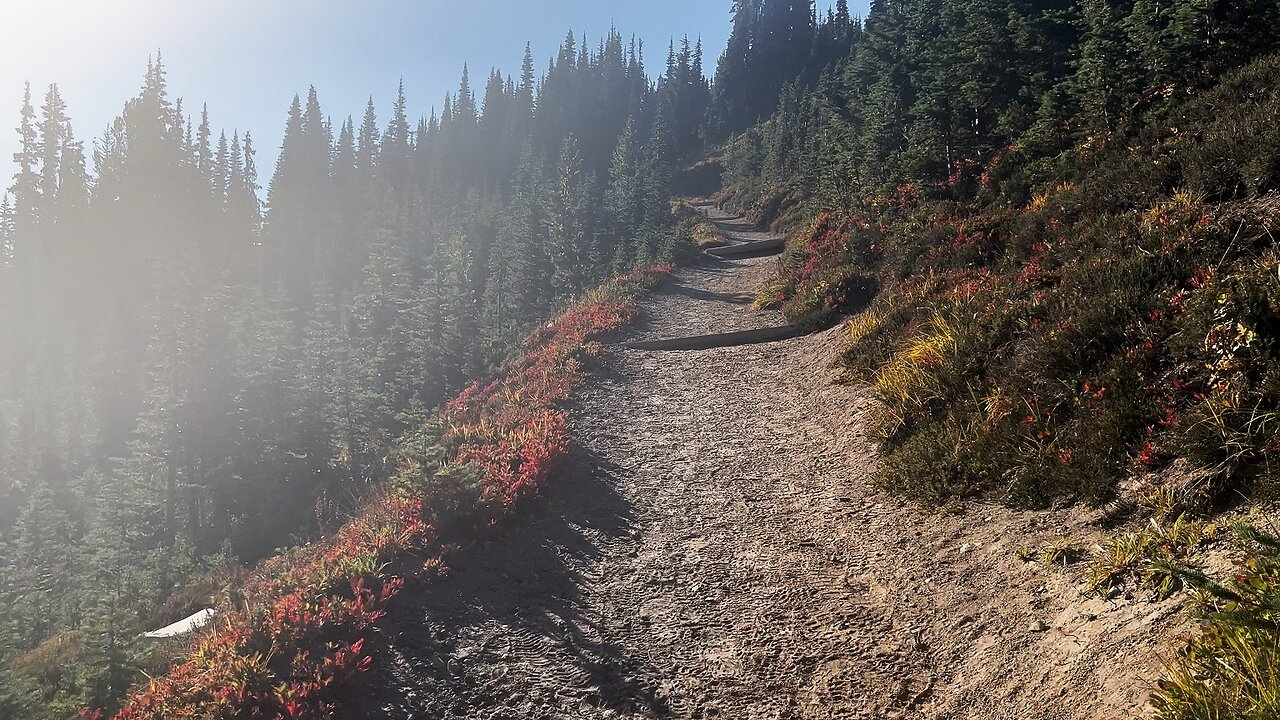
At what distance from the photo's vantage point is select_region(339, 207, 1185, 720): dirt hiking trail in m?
5.29

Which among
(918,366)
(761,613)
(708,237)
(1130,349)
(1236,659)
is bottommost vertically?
(761,613)

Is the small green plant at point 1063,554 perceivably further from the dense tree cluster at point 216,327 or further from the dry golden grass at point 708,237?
the dry golden grass at point 708,237

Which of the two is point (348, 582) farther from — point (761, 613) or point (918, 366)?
point (918, 366)

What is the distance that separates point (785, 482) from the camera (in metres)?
10.3

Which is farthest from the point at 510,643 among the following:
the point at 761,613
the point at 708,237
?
the point at 708,237

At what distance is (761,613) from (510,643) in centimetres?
258

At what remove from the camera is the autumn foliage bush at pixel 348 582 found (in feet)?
19.5

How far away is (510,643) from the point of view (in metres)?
6.87

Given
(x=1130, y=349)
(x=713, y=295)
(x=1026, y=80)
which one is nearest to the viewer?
(x=1130, y=349)

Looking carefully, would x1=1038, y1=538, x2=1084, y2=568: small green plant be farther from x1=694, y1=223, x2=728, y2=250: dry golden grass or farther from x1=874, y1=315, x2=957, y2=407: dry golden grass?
x1=694, y1=223, x2=728, y2=250: dry golden grass

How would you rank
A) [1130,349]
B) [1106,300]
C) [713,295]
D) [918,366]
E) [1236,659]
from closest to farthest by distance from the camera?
[1236,659] → [1130,349] → [1106,300] → [918,366] → [713,295]

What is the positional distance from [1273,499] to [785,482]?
5855 mm

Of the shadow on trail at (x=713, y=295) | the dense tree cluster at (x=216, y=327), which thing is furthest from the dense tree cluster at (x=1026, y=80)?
the dense tree cluster at (x=216, y=327)

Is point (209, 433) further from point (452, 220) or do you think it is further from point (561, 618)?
point (452, 220)
